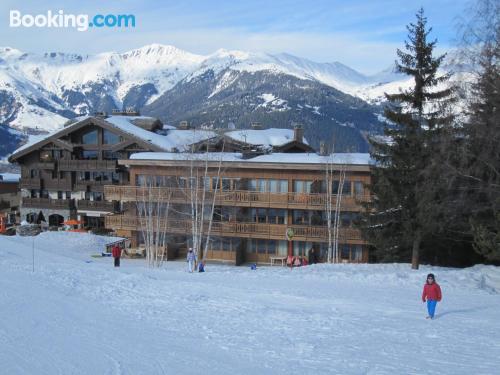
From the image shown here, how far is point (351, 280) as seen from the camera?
23.0m

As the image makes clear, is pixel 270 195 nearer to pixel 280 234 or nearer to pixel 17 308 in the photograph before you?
pixel 280 234

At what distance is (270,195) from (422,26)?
15.0 m

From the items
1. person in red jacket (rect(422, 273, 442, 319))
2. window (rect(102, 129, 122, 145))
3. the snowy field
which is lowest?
the snowy field

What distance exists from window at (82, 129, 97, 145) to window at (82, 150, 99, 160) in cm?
93

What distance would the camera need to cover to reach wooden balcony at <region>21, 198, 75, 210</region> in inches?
2212

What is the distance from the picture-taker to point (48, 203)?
187 feet

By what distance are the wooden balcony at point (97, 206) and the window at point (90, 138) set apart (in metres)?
6.20

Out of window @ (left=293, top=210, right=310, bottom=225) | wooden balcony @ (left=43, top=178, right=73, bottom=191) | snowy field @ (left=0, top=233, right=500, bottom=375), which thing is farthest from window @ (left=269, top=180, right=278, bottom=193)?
wooden balcony @ (left=43, top=178, right=73, bottom=191)

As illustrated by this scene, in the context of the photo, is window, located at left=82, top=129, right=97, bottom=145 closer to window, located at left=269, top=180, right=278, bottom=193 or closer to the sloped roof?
the sloped roof

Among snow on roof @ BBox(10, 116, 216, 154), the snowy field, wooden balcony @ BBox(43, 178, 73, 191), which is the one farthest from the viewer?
wooden balcony @ BBox(43, 178, 73, 191)

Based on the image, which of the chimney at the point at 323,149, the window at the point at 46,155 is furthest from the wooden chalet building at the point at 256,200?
the window at the point at 46,155

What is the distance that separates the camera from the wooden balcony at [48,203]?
2212 inches

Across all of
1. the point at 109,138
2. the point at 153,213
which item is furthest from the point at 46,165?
the point at 153,213

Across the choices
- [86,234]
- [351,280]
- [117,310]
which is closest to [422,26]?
[351,280]
